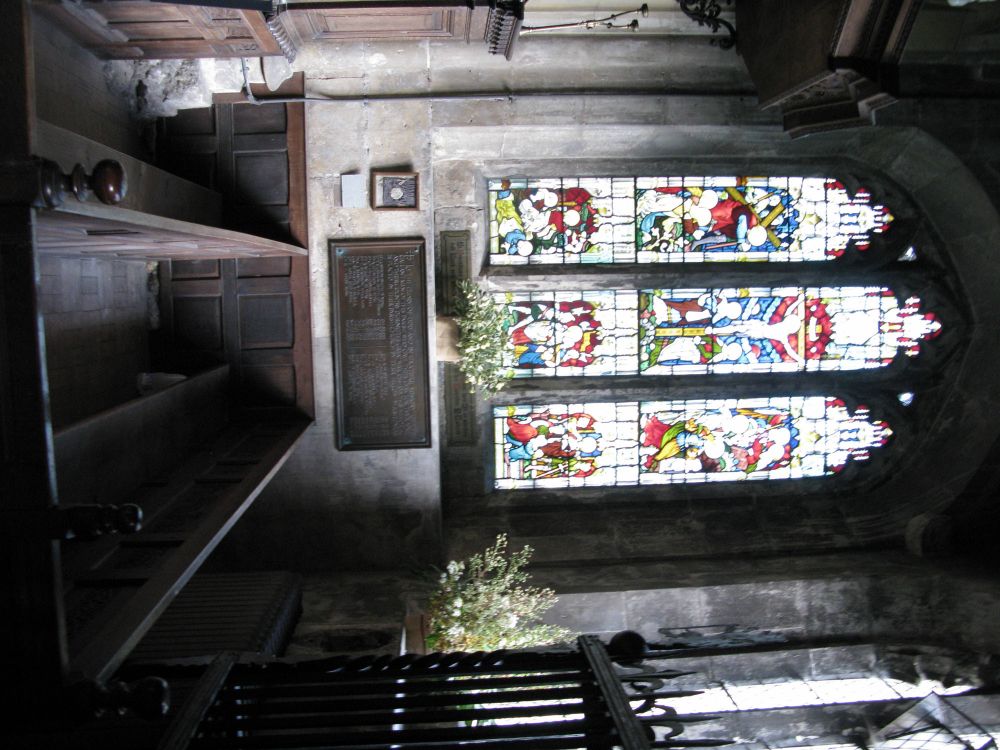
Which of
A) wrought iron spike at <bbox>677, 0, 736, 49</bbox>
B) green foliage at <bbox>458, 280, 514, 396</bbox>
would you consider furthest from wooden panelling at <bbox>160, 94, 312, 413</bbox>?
wrought iron spike at <bbox>677, 0, 736, 49</bbox>

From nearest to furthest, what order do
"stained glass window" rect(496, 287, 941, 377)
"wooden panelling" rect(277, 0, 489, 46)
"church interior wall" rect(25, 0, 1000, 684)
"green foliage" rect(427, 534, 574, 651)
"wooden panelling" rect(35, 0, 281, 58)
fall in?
"wooden panelling" rect(35, 0, 281, 58) < "wooden panelling" rect(277, 0, 489, 46) < "green foliage" rect(427, 534, 574, 651) < "church interior wall" rect(25, 0, 1000, 684) < "stained glass window" rect(496, 287, 941, 377)

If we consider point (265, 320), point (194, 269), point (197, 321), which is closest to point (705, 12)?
point (265, 320)

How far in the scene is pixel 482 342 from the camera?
546cm

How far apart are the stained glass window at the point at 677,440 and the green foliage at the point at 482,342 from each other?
0.56m

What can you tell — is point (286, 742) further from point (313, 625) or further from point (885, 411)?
point (885, 411)

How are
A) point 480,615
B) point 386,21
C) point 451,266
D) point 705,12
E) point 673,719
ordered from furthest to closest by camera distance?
point 451,266 → point 705,12 → point 480,615 → point 386,21 → point 673,719

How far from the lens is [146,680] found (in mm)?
1828

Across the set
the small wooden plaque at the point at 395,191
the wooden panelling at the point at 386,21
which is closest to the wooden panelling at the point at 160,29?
the wooden panelling at the point at 386,21

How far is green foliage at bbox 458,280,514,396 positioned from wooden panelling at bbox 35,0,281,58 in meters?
2.05

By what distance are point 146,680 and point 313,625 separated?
2.94 m

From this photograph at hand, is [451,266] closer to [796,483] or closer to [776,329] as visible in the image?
[776,329]

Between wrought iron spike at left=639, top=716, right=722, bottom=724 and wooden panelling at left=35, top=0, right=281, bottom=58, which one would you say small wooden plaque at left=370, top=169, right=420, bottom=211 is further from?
wrought iron spike at left=639, top=716, right=722, bottom=724

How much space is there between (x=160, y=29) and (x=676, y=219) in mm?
3707

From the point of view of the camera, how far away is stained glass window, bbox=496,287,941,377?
600 cm
